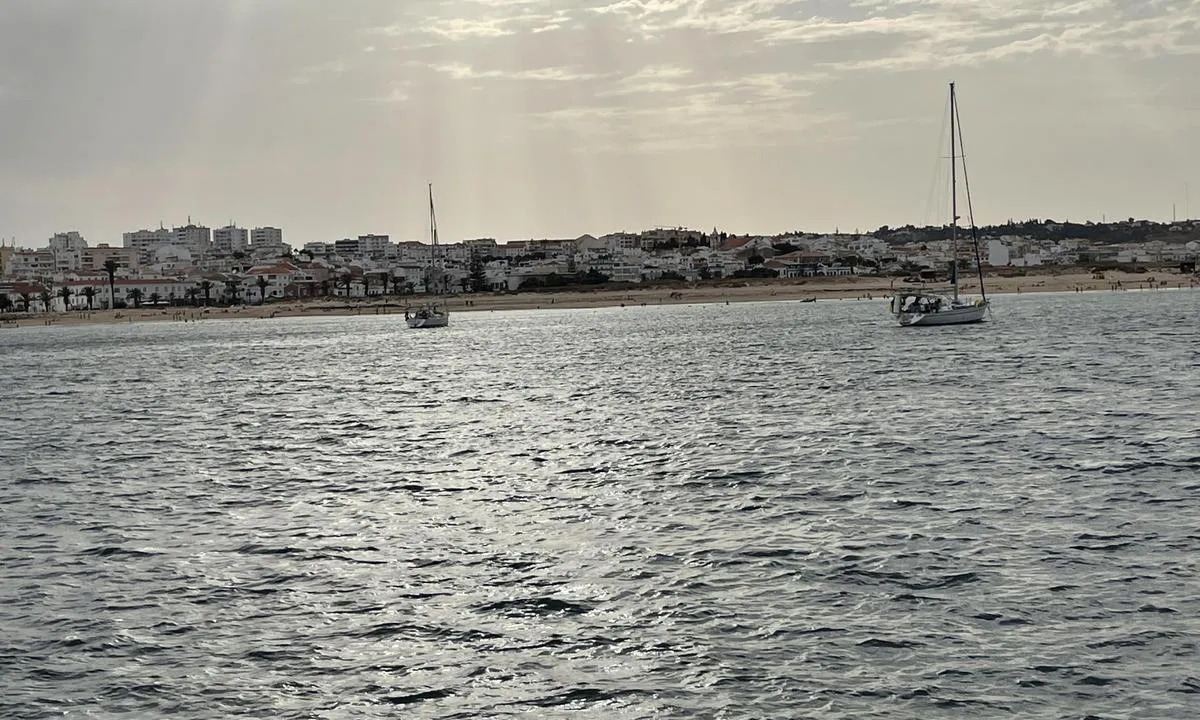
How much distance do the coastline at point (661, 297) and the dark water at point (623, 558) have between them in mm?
126832

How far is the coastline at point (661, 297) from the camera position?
169 metres

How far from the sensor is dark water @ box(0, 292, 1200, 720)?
13930 mm

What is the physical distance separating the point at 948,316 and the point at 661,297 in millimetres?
94783

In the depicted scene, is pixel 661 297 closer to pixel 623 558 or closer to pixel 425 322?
pixel 425 322

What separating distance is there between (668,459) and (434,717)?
1825cm

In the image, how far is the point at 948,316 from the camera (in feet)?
295

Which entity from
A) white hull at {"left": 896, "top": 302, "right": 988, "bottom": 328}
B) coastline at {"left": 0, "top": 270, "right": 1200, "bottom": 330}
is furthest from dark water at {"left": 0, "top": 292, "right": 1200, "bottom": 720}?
coastline at {"left": 0, "top": 270, "right": 1200, "bottom": 330}

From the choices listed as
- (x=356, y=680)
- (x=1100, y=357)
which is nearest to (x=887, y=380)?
(x=1100, y=357)

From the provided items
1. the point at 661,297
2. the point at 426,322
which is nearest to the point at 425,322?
the point at 426,322

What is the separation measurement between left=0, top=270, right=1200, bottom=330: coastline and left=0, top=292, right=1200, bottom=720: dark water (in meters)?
127

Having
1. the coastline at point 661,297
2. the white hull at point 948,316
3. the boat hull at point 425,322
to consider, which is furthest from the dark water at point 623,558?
the coastline at point 661,297

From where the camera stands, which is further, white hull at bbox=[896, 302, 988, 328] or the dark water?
white hull at bbox=[896, 302, 988, 328]

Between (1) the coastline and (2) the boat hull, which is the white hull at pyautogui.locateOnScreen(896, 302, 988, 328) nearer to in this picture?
(2) the boat hull

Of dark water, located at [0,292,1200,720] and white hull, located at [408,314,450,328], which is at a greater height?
white hull, located at [408,314,450,328]
